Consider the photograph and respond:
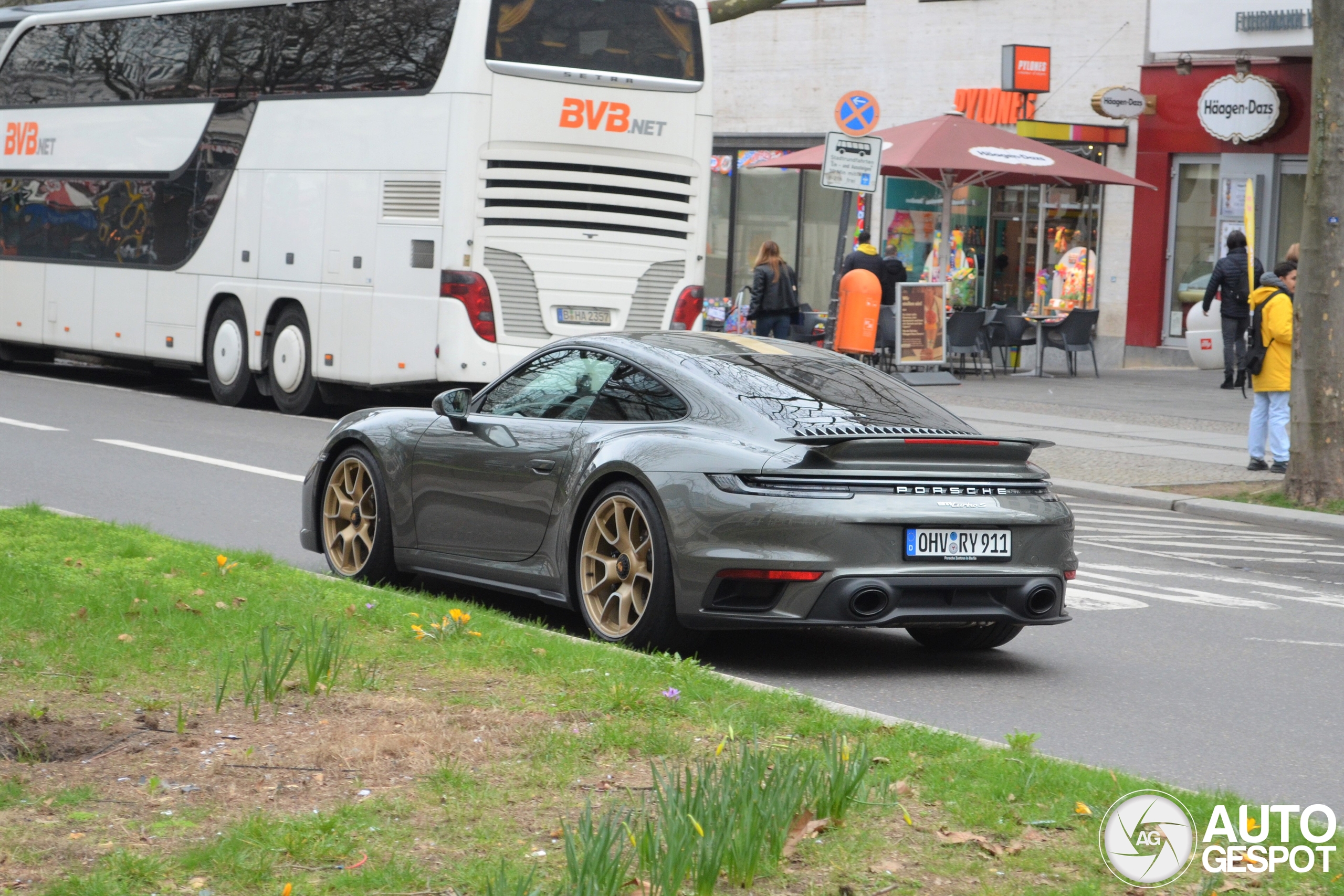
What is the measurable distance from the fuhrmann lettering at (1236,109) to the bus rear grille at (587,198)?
468 inches

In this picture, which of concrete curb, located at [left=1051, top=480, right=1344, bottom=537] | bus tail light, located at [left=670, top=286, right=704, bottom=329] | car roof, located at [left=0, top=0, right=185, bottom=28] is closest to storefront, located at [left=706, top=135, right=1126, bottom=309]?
bus tail light, located at [left=670, top=286, right=704, bottom=329]

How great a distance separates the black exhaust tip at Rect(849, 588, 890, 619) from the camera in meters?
7.19

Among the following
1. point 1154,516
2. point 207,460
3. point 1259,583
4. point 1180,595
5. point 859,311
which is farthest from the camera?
point 859,311

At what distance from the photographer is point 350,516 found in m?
9.34

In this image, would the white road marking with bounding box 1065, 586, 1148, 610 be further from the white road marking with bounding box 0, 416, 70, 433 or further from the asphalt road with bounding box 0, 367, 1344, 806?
the white road marking with bounding box 0, 416, 70, 433

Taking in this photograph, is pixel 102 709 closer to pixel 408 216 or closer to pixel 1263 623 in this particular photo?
pixel 1263 623

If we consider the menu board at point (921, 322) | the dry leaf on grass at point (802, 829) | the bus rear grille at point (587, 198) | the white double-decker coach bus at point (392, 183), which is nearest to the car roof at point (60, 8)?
the white double-decker coach bus at point (392, 183)

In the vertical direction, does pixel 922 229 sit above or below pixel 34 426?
above

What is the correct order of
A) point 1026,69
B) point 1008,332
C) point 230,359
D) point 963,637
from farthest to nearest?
point 1026,69 < point 1008,332 < point 230,359 < point 963,637

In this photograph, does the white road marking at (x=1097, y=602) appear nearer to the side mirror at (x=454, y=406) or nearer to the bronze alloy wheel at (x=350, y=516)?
the side mirror at (x=454, y=406)

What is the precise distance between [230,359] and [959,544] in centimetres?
1425

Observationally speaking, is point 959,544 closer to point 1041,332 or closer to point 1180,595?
point 1180,595

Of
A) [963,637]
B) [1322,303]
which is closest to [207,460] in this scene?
[963,637]

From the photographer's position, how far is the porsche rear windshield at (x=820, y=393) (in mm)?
7645
